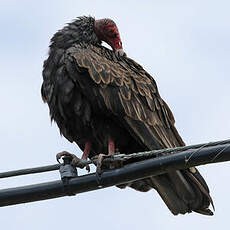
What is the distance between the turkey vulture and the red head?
0.45 m

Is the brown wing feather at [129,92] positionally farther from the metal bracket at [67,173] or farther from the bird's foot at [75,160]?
the metal bracket at [67,173]

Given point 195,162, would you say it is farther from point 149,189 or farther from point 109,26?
point 109,26

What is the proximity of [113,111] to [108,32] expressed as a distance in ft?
5.20

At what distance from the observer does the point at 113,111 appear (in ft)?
23.4

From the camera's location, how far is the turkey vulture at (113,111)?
686 centimetres

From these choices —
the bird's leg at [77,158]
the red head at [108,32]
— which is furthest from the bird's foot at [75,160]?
the red head at [108,32]

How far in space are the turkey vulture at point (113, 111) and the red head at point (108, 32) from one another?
1.47 ft

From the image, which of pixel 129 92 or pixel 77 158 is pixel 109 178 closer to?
pixel 77 158

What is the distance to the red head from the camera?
8.41m

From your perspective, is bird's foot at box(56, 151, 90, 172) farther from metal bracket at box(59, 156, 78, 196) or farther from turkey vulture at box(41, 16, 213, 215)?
turkey vulture at box(41, 16, 213, 215)

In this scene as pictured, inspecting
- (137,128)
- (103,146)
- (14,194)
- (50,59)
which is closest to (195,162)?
(14,194)

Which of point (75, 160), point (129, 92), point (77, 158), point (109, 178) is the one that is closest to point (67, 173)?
point (109, 178)

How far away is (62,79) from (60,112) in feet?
1.26

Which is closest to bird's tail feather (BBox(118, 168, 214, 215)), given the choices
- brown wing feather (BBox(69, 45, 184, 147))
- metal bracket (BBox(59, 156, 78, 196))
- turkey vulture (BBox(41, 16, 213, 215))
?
turkey vulture (BBox(41, 16, 213, 215))
